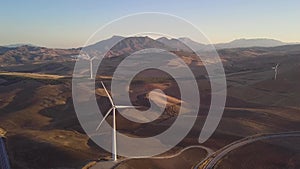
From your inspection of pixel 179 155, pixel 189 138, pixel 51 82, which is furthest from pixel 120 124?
pixel 51 82

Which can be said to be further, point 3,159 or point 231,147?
point 231,147

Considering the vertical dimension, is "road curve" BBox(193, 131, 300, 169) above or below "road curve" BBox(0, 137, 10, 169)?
above

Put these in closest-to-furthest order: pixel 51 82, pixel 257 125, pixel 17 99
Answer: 1. pixel 257 125
2. pixel 17 99
3. pixel 51 82

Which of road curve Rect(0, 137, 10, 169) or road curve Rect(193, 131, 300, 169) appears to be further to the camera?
road curve Rect(193, 131, 300, 169)

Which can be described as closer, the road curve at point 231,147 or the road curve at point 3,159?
the road curve at point 3,159

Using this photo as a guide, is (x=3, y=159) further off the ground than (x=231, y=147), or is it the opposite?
(x=231, y=147)

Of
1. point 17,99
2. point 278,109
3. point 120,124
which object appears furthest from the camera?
point 17,99

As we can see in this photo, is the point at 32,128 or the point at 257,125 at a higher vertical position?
the point at 257,125

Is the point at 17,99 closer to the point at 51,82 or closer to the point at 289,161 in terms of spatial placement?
the point at 51,82

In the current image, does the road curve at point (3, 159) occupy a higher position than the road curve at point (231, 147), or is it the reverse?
the road curve at point (231, 147)

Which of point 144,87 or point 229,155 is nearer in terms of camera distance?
point 229,155
